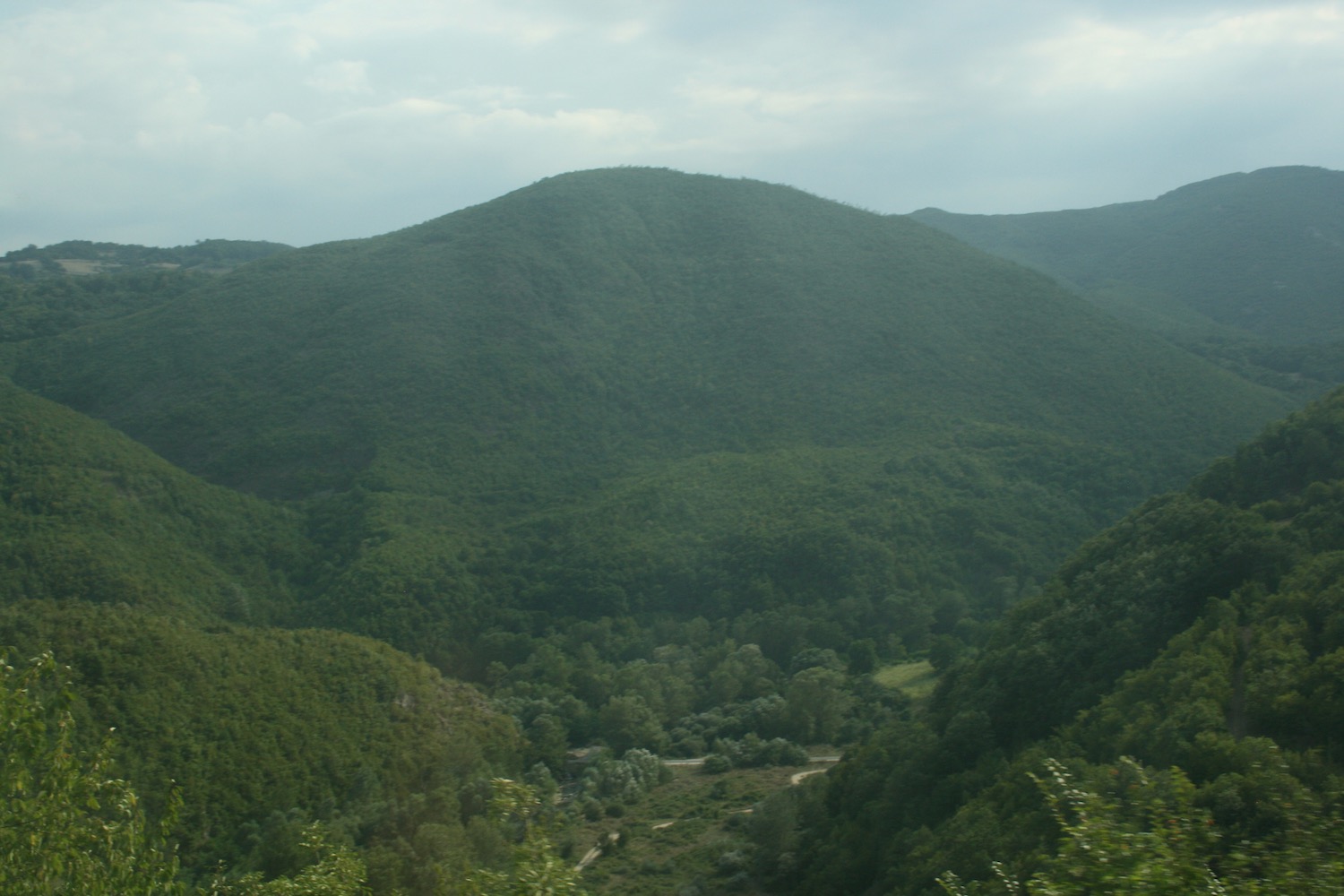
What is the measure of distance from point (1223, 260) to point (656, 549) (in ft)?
286

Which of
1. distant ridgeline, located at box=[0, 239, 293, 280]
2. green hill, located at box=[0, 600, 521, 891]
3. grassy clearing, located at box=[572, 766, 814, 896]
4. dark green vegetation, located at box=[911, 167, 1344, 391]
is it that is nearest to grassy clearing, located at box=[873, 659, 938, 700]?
grassy clearing, located at box=[572, 766, 814, 896]

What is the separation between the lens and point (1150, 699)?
21.5 meters

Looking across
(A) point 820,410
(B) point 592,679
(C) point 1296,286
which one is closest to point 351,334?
(A) point 820,410

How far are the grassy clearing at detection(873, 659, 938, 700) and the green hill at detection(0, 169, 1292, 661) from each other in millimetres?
6399

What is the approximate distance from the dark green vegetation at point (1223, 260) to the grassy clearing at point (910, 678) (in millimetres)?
44083

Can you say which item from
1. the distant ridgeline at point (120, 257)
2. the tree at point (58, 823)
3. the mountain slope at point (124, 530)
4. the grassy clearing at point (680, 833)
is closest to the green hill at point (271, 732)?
the grassy clearing at point (680, 833)

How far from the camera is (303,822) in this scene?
26.0 metres

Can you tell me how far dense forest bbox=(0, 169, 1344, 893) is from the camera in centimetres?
2216

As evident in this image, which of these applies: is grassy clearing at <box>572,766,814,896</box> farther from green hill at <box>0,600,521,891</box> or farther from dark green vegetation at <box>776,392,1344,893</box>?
green hill at <box>0,600,521,891</box>

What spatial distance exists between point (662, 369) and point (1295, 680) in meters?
62.8

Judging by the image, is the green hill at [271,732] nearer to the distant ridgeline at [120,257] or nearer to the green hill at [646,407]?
the green hill at [646,407]

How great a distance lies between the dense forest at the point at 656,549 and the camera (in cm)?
2216

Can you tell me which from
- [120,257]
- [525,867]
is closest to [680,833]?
[525,867]

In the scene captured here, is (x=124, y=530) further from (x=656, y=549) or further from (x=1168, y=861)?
(x=1168, y=861)
